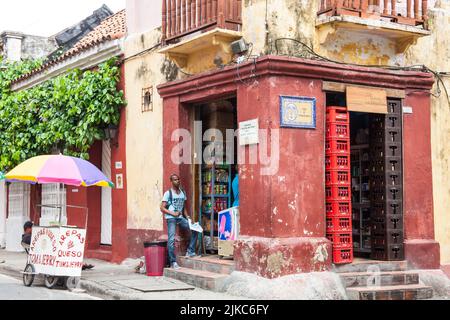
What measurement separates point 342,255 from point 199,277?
231 centimetres

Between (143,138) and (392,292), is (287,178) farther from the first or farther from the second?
(143,138)

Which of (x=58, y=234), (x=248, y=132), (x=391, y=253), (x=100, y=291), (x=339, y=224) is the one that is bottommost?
(x=100, y=291)

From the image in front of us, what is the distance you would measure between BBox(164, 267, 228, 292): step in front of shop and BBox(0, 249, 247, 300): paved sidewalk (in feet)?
0.38

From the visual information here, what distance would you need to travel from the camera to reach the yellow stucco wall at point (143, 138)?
1305 centimetres

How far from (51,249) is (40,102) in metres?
6.30

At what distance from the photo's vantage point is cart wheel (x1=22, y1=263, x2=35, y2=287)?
11117 millimetres

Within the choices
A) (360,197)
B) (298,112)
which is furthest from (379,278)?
(298,112)

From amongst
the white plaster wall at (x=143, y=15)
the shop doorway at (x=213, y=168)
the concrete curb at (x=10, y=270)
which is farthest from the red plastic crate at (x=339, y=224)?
the concrete curb at (x=10, y=270)

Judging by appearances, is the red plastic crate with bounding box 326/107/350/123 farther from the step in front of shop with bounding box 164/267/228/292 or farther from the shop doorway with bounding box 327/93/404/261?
the step in front of shop with bounding box 164/267/228/292

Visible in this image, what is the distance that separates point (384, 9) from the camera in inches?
425

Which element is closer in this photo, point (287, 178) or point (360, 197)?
point (287, 178)

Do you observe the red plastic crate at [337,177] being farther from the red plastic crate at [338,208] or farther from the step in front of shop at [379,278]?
the step in front of shop at [379,278]
